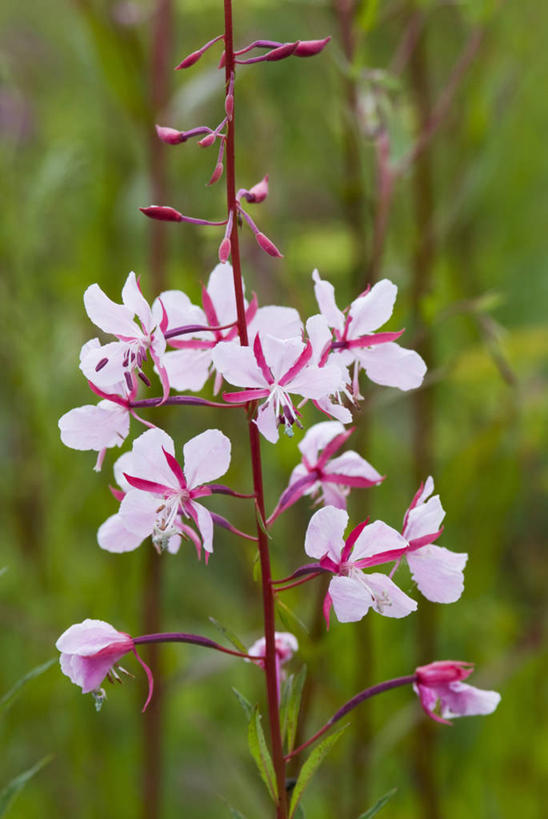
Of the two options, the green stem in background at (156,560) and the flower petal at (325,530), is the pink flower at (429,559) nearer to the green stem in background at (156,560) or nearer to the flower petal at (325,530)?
the flower petal at (325,530)

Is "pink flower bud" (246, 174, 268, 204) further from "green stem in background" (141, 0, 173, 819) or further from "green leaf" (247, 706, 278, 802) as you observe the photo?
"green stem in background" (141, 0, 173, 819)

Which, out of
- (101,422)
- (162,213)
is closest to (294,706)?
(101,422)

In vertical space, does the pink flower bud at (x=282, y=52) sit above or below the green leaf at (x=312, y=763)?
above

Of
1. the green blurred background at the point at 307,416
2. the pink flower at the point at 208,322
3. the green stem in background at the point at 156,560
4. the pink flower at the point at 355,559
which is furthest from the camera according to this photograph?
the green stem in background at the point at 156,560

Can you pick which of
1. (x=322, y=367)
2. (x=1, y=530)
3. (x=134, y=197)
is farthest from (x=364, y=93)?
(x=1, y=530)

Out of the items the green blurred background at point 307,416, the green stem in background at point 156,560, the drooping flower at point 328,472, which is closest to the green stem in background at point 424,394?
the green blurred background at point 307,416

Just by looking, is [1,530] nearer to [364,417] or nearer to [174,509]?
[364,417]
